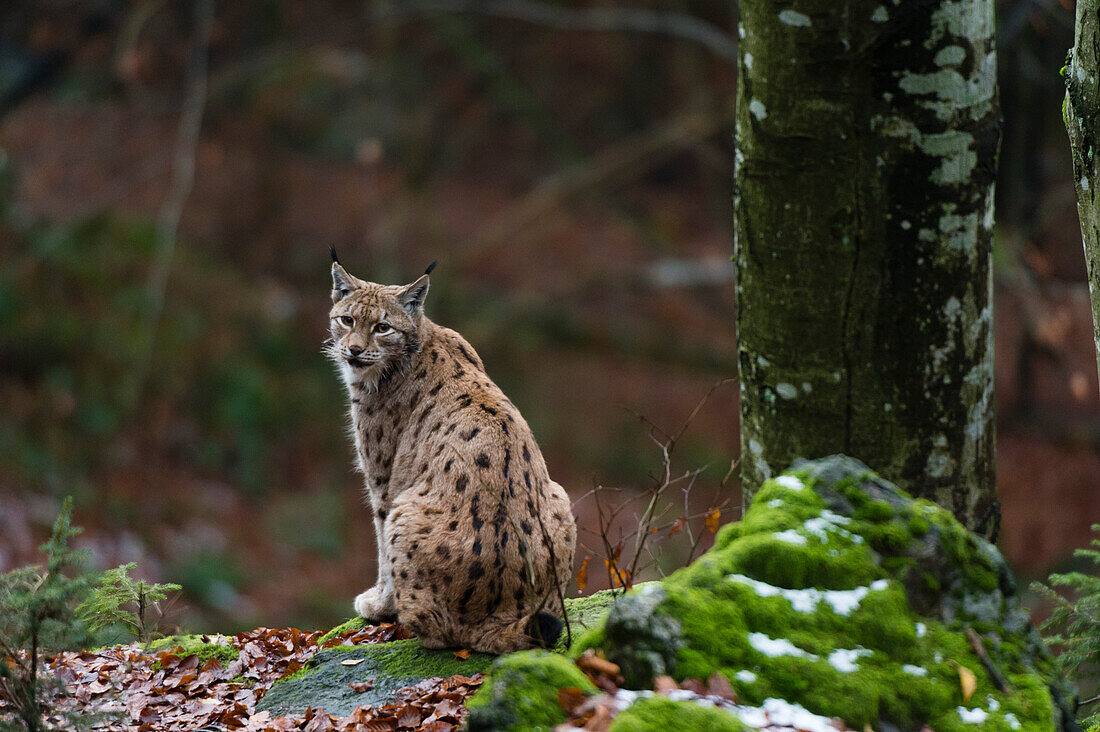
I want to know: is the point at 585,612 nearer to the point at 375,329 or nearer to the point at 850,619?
the point at 375,329

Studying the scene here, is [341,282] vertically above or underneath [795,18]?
underneath

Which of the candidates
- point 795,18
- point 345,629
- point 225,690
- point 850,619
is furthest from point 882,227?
point 225,690

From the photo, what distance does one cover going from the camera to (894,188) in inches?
162

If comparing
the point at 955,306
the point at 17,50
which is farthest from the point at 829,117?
the point at 17,50

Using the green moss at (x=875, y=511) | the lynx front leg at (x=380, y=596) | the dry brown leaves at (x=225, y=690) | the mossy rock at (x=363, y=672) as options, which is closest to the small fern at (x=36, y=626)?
the dry brown leaves at (x=225, y=690)

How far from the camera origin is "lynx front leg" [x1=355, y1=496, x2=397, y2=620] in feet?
17.4

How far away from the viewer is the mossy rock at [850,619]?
10.3 ft

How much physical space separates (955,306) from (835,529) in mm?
1218

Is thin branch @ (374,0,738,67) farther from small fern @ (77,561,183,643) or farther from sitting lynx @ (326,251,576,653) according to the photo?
small fern @ (77,561,183,643)

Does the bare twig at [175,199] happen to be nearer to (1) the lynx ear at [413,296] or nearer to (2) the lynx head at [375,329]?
(2) the lynx head at [375,329]

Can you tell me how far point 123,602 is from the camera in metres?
5.96

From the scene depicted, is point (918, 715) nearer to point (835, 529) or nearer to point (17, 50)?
point (835, 529)

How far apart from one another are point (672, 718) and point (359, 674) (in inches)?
88.5

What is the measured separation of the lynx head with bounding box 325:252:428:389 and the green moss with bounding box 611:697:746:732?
9.85ft
